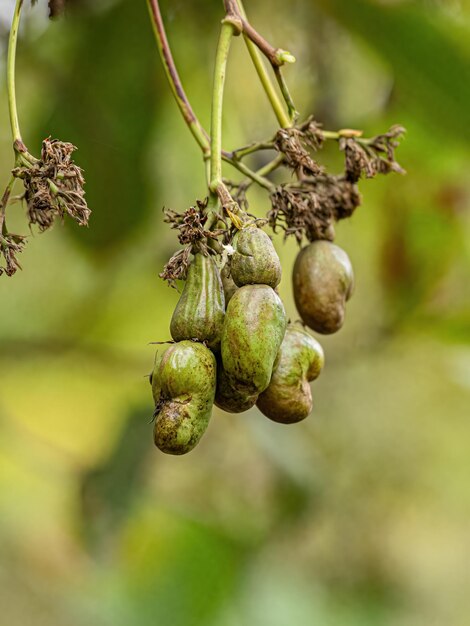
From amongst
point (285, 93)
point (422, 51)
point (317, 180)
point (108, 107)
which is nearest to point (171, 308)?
point (108, 107)

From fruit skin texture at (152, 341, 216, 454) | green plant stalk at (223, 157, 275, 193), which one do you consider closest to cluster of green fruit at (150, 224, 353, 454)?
fruit skin texture at (152, 341, 216, 454)

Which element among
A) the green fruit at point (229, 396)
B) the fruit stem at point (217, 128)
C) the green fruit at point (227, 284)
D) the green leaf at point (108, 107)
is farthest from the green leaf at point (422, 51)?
the green fruit at point (229, 396)

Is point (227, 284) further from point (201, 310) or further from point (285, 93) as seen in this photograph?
point (285, 93)

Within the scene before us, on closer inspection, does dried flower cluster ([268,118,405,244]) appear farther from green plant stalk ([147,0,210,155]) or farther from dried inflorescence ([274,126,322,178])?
green plant stalk ([147,0,210,155])

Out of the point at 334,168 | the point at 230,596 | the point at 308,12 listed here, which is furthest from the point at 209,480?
the point at 308,12

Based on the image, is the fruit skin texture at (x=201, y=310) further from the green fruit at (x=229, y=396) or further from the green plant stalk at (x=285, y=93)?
the green plant stalk at (x=285, y=93)

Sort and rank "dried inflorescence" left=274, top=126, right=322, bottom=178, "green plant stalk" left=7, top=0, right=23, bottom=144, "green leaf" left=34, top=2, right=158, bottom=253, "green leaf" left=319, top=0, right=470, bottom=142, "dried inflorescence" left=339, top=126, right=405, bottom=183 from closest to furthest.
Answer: "green plant stalk" left=7, top=0, right=23, bottom=144
"dried inflorescence" left=274, top=126, right=322, bottom=178
"dried inflorescence" left=339, top=126, right=405, bottom=183
"green leaf" left=319, top=0, right=470, bottom=142
"green leaf" left=34, top=2, right=158, bottom=253

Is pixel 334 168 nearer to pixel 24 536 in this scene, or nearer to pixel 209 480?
pixel 209 480
